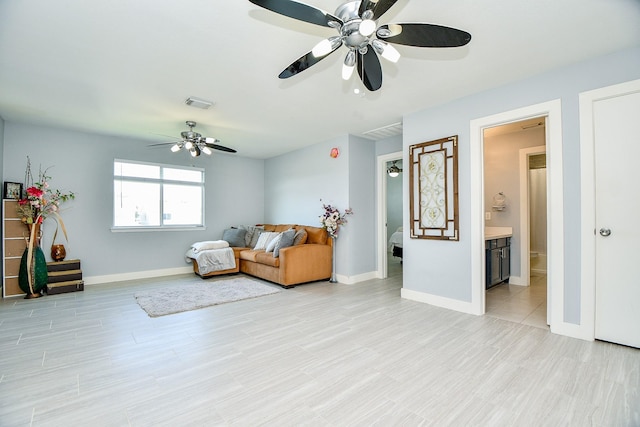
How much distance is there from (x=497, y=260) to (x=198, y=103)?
4.98 meters

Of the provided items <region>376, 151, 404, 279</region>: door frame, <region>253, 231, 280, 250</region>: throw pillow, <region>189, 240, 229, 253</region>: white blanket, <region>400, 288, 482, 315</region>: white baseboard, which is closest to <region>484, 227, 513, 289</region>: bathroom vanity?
<region>400, 288, 482, 315</region>: white baseboard

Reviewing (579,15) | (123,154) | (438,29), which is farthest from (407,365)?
(123,154)

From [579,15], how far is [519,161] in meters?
3.31

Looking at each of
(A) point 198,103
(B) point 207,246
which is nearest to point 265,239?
(B) point 207,246

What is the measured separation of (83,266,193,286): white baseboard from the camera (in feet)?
16.8

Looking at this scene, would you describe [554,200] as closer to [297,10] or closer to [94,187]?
[297,10]

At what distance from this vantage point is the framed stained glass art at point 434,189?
11.9 feet

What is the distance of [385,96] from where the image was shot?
3527 millimetres

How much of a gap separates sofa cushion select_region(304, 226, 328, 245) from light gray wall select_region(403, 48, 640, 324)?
5.39 feet

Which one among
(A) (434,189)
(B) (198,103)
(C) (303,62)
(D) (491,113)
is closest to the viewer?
(C) (303,62)

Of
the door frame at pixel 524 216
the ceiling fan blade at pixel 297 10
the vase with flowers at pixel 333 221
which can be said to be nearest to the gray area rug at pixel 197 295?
the vase with flowers at pixel 333 221

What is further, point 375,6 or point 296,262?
point 296,262

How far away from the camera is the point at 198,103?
3.74 m

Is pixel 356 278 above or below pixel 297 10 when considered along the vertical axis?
below
